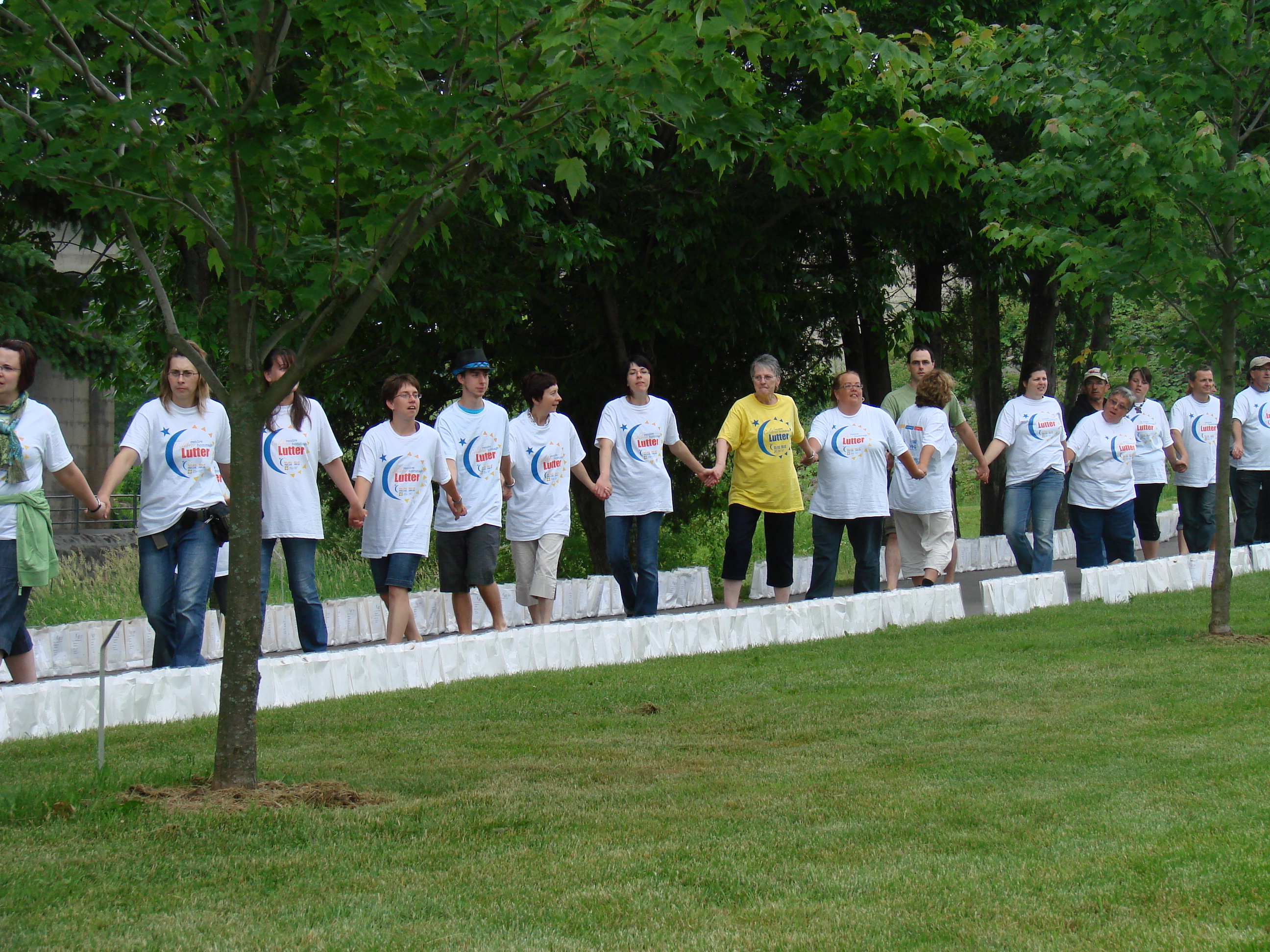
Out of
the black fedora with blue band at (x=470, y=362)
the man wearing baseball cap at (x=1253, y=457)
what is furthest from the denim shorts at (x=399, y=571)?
the man wearing baseball cap at (x=1253, y=457)

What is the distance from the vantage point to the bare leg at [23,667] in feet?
27.2

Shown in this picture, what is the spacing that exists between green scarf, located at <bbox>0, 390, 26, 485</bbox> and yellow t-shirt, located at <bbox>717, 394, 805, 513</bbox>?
5.59m

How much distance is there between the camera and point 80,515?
37.1 metres

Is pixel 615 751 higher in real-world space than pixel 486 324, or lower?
lower

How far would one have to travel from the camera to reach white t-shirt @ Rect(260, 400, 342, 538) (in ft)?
32.2

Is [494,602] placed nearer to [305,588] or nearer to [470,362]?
[305,588]

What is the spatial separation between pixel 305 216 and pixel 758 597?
11.5 m

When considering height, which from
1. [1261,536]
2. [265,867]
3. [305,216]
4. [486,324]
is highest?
[486,324]

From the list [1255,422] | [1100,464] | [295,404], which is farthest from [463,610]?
[1255,422]

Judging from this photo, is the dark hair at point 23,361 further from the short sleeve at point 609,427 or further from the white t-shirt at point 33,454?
the short sleeve at point 609,427

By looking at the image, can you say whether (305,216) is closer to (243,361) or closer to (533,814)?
(243,361)

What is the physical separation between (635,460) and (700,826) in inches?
261

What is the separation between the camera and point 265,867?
15.8 feet

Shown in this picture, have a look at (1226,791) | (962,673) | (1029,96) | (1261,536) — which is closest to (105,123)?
(1226,791)
